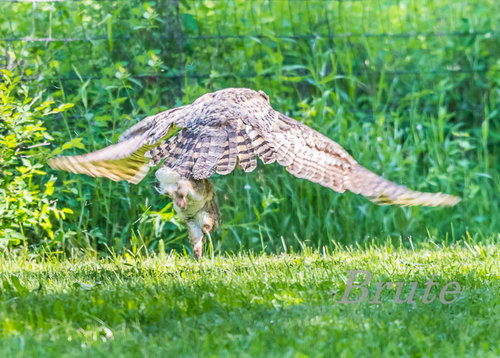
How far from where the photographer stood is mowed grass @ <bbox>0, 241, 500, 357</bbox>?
3480mm

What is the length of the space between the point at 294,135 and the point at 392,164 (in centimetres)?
223

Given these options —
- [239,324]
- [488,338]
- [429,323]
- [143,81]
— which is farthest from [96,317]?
[143,81]

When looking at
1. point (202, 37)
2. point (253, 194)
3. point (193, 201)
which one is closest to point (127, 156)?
point (193, 201)

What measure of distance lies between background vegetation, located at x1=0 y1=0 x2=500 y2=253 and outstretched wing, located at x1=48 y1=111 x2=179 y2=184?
0.66 metres

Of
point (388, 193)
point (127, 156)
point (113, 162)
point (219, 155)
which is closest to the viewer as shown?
point (219, 155)

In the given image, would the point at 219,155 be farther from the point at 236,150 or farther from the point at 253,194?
the point at 253,194

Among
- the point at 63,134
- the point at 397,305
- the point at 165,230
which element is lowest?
the point at 165,230

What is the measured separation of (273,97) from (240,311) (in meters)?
3.48

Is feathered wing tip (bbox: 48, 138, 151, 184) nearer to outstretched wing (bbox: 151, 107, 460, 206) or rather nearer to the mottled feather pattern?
the mottled feather pattern

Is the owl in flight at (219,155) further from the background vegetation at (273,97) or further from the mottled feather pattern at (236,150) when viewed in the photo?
the background vegetation at (273,97)

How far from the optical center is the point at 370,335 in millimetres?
3604

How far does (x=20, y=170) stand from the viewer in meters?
5.72

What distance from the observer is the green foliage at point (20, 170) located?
5703 mm

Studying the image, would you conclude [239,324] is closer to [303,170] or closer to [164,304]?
[164,304]
